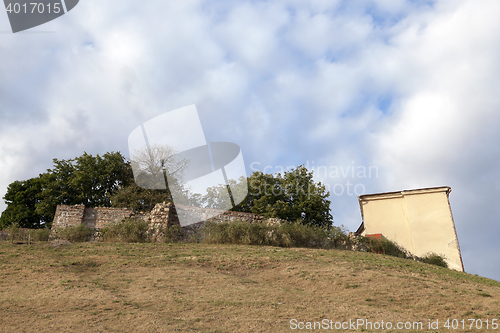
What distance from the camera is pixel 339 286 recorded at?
8141 millimetres

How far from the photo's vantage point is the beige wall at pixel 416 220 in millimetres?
19812

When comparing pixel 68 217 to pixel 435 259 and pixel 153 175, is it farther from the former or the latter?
pixel 435 259

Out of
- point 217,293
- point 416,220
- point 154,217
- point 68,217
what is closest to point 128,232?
point 154,217

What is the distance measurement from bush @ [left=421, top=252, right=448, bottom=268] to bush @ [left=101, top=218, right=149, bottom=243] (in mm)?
14393

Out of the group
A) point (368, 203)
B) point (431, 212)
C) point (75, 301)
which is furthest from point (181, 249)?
point (431, 212)

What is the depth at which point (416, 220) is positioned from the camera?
2075cm

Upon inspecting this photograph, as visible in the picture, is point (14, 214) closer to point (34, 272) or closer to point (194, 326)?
point (34, 272)

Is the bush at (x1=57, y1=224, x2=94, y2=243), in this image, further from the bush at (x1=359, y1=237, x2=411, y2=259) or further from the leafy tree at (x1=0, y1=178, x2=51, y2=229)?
the leafy tree at (x1=0, y1=178, x2=51, y2=229)

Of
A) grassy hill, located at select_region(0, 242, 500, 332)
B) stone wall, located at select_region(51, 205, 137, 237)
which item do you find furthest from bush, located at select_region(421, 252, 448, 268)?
stone wall, located at select_region(51, 205, 137, 237)

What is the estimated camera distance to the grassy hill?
5.86 m

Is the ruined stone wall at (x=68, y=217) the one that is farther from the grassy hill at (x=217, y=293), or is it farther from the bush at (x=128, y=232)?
the grassy hill at (x=217, y=293)

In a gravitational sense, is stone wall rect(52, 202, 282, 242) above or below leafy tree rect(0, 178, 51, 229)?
below

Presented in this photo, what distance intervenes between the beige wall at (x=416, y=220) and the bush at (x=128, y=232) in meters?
14.1

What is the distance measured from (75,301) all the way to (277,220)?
10864mm
